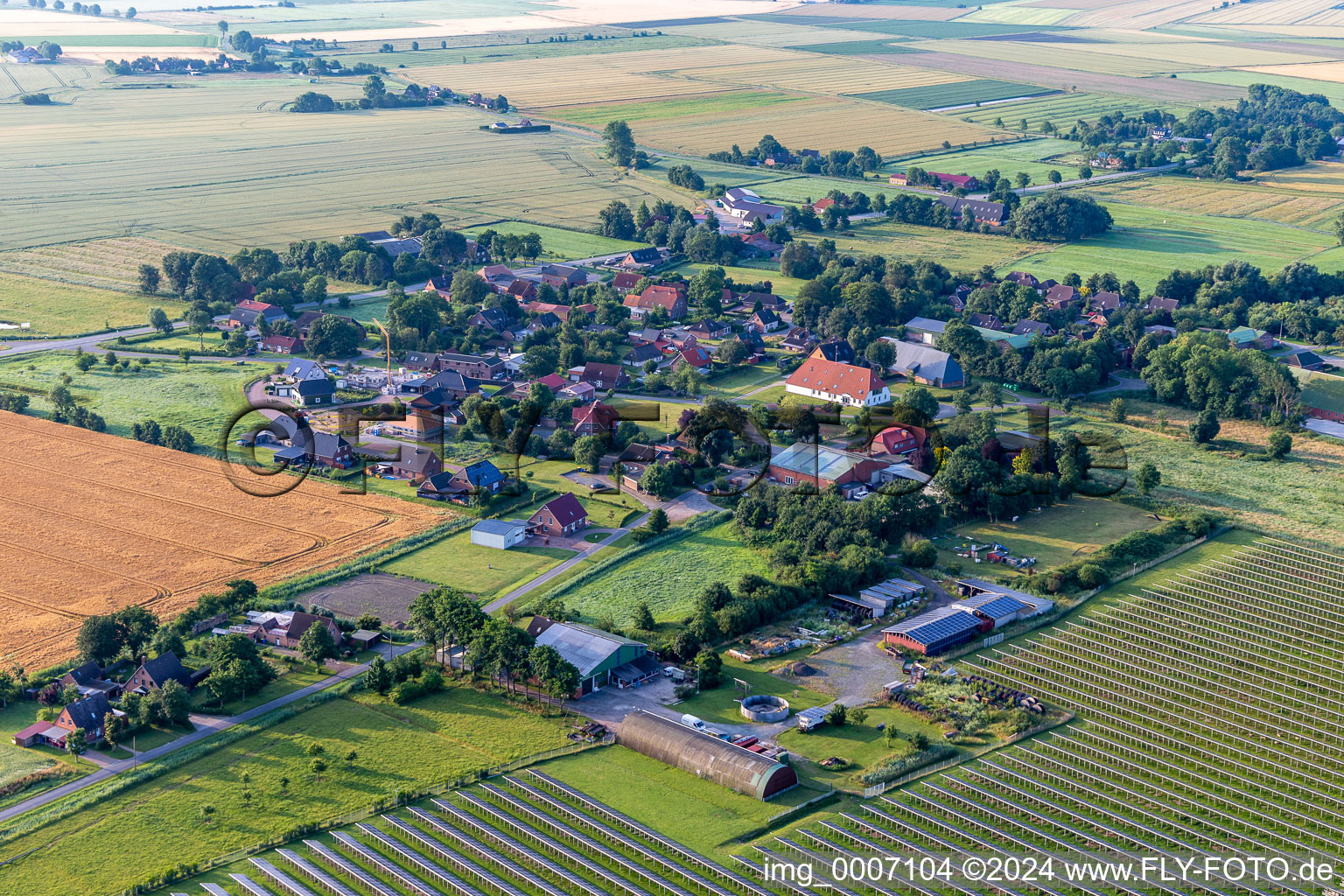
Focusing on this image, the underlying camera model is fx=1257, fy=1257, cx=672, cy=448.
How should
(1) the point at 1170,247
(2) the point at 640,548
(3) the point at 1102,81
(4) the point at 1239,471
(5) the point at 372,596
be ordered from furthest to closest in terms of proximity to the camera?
(3) the point at 1102,81 → (1) the point at 1170,247 → (4) the point at 1239,471 → (2) the point at 640,548 → (5) the point at 372,596

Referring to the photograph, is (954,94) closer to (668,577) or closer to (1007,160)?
(1007,160)

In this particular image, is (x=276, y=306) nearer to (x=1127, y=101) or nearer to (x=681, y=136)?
(x=681, y=136)

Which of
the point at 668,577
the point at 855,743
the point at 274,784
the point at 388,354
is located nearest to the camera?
the point at 274,784

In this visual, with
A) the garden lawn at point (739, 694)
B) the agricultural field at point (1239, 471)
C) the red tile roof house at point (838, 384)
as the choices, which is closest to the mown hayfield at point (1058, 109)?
the agricultural field at point (1239, 471)

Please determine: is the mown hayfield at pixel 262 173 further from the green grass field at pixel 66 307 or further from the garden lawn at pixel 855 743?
the garden lawn at pixel 855 743

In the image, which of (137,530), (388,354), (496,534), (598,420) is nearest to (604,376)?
(598,420)

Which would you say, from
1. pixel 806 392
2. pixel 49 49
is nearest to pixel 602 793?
pixel 806 392

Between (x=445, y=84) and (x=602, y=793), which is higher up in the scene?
(x=445, y=84)
